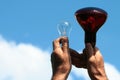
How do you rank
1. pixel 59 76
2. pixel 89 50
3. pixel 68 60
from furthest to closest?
pixel 89 50 → pixel 68 60 → pixel 59 76

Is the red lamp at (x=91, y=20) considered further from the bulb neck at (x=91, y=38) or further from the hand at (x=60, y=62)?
the hand at (x=60, y=62)

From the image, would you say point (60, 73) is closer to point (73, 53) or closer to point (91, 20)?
point (73, 53)

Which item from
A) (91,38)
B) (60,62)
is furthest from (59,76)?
(91,38)

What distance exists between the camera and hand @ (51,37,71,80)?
4.64m

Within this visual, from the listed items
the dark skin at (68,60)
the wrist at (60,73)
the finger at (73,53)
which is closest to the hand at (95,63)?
the dark skin at (68,60)

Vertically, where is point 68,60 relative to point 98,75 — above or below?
above

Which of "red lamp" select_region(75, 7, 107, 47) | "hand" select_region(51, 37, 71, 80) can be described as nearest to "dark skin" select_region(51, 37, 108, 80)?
"hand" select_region(51, 37, 71, 80)

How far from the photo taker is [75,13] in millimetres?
4961

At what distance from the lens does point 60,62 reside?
469 centimetres

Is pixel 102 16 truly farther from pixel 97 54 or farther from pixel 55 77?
pixel 55 77

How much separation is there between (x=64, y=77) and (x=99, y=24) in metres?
0.71

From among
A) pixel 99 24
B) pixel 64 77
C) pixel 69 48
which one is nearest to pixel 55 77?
pixel 64 77

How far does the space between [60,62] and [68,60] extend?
0.30 feet

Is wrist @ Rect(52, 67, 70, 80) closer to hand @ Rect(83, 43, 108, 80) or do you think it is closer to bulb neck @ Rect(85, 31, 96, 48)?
hand @ Rect(83, 43, 108, 80)
